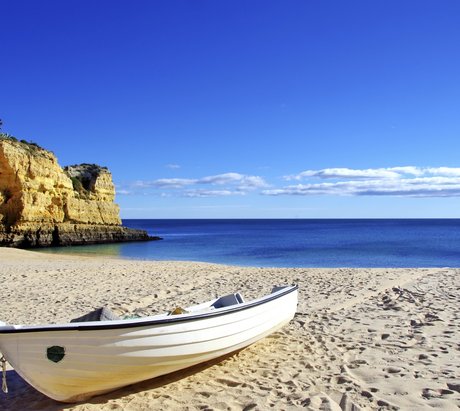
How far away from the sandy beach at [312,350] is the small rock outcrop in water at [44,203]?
27403mm

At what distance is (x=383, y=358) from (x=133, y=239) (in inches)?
1957

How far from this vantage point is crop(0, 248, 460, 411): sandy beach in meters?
4.99

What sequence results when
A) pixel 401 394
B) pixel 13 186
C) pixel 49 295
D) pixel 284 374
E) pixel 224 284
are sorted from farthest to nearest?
1. pixel 13 186
2. pixel 224 284
3. pixel 49 295
4. pixel 284 374
5. pixel 401 394

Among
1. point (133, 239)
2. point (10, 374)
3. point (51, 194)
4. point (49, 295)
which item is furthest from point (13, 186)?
point (10, 374)

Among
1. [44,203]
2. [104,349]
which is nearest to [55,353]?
[104,349]

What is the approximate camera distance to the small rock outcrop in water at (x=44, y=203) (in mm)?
38562

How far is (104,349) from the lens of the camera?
470cm

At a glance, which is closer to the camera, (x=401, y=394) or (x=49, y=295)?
(x=401, y=394)

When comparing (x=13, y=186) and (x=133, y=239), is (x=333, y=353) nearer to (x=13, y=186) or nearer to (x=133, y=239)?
(x=13, y=186)

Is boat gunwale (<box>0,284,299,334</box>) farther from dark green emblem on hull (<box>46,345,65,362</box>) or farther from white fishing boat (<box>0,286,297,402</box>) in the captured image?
dark green emblem on hull (<box>46,345,65,362</box>)

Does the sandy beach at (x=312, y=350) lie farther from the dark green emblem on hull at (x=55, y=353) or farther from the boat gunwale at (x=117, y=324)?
the boat gunwale at (x=117, y=324)

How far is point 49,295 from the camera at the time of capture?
11828mm

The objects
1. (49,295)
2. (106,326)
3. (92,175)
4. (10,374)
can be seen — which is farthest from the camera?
(92,175)

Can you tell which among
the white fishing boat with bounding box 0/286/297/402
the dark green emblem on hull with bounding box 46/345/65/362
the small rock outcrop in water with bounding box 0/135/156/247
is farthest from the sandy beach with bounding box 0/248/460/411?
the small rock outcrop in water with bounding box 0/135/156/247
